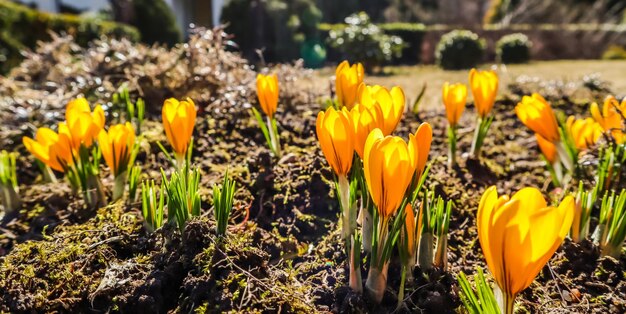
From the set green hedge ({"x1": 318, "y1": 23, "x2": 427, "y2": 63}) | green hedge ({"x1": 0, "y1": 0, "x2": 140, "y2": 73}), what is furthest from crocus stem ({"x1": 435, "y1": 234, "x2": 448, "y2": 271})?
green hedge ({"x1": 318, "y1": 23, "x2": 427, "y2": 63})

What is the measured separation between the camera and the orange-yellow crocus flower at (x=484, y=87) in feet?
6.92

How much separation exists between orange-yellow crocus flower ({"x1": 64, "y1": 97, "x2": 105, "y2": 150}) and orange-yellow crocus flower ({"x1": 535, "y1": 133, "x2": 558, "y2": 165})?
1855mm

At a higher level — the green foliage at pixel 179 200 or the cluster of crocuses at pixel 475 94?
the cluster of crocuses at pixel 475 94

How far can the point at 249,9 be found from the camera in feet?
35.6

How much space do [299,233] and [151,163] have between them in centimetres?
107

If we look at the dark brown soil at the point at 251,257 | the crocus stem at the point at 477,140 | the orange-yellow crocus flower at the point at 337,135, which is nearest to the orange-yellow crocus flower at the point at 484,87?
the crocus stem at the point at 477,140

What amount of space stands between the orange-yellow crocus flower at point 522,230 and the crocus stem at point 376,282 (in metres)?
0.38

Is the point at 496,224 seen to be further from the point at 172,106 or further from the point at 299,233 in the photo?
the point at 172,106

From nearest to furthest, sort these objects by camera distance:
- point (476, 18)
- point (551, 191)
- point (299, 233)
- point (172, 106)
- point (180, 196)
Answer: point (180, 196)
point (172, 106)
point (299, 233)
point (551, 191)
point (476, 18)

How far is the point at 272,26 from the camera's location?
425 inches

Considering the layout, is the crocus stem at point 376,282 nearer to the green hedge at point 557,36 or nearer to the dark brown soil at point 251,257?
the dark brown soil at point 251,257

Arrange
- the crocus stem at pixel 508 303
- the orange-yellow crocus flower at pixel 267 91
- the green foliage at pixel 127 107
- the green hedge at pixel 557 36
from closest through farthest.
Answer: the crocus stem at pixel 508 303 → the orange-yellow crocus flower at pixel 267 91 → the green foliage at pixel 127 107 → the green hedge at pixel 557 36

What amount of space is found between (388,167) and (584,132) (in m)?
1.36

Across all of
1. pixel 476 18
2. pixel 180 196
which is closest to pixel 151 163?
pixel 180 196
